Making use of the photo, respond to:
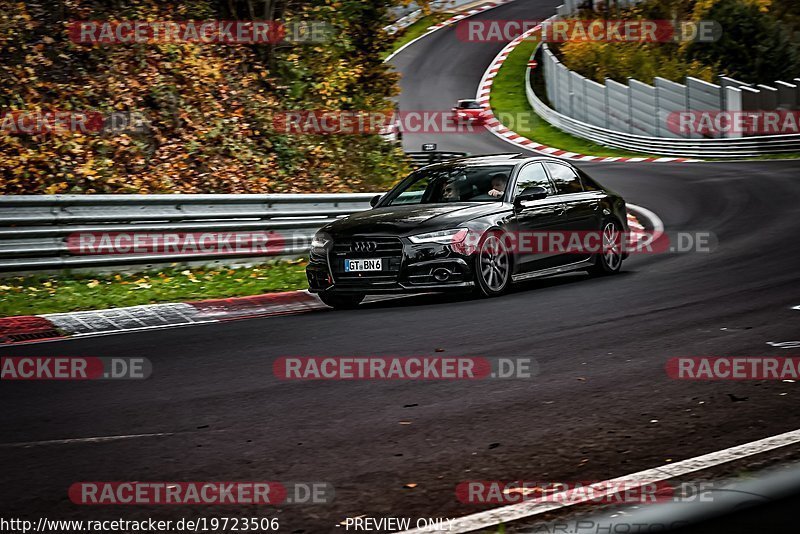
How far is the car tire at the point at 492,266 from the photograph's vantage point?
10820mm

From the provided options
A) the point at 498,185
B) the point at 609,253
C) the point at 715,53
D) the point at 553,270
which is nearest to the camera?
the point at 498,185

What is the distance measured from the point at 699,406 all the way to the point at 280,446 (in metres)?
2.35

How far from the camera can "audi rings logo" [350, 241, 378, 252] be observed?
35.2ft

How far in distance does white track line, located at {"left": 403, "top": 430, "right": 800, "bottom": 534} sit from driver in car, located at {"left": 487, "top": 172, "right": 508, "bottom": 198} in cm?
658

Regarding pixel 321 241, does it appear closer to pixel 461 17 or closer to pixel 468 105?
pixel 468 105

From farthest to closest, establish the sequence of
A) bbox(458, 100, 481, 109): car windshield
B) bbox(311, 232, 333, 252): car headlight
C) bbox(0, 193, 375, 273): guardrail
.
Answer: bbox(458, 100, 481, 109): car windshield → bbox(0, 193, 375, 273): guardrail → bbox(311, 232, 333, 252): car headlight

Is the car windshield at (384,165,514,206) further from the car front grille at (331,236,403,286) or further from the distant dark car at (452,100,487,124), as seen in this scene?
the distant dark car at (452,100,487,124)

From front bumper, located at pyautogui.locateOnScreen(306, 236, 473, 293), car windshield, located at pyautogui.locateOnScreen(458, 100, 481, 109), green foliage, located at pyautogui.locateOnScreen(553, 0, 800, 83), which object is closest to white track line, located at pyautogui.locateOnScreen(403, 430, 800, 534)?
front bumper, located at pyautogui.locateOnScreen(306, 236, 473, 293)

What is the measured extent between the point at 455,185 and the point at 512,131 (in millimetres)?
32766

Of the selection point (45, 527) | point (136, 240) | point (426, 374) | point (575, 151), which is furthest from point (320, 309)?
point (575, 151)

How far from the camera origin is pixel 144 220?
1334 centimetres

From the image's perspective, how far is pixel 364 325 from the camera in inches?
375

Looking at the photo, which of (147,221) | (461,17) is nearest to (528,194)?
(147,221)

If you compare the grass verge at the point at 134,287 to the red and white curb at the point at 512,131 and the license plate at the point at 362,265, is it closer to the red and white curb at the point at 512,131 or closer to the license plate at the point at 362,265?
the license plate at the point at 362,265
